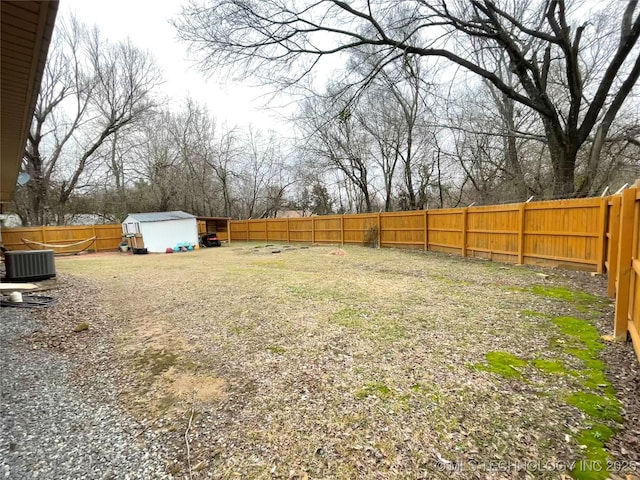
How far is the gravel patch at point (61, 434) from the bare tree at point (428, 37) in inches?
269

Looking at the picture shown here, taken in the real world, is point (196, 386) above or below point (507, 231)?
below

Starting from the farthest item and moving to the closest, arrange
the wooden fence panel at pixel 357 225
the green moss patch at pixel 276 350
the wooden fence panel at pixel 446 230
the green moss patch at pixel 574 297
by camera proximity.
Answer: the wooden fence panel at pixel 357 225 < the wooden fence panel at pixel 446 230 < the green moss patch at pixel 574 297 < the green moss patch at pixel 276 350

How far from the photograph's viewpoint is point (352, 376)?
249 cm

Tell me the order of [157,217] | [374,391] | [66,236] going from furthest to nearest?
[157,217]
[66,236]
[374,391]

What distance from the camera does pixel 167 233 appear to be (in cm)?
1603

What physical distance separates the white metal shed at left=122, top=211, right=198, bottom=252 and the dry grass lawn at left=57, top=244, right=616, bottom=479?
11687mm

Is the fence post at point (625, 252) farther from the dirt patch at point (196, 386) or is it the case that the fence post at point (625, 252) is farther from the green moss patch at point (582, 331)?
the dirt patch at point (196, 386)

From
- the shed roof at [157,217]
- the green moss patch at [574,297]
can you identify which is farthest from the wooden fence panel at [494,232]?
the shed roof at [157,217]

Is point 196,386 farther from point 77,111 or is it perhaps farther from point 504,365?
point 77,111

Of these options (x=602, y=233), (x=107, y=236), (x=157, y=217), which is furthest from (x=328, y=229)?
(x=107, y=236)

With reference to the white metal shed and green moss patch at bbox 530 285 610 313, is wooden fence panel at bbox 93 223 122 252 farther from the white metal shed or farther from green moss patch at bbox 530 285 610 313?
green moss patch at bbox 530 285 610 313

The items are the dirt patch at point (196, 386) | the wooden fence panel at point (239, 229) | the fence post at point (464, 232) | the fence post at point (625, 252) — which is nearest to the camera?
the dirt patch at point (196, 386)

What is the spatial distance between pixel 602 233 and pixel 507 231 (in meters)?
2.26

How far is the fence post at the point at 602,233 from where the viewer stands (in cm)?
534
